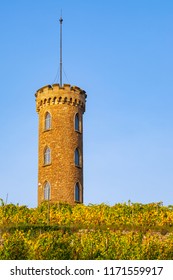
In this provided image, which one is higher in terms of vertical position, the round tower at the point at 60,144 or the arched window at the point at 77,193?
the round tower at the point at 60,144

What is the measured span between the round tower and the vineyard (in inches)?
253

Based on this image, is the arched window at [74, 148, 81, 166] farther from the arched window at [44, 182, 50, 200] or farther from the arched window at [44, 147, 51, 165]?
the arched window at [44, 182, 50, 200]

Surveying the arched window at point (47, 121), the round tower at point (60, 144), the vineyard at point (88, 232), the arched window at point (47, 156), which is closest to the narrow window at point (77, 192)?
the round tower at point (60, 144)

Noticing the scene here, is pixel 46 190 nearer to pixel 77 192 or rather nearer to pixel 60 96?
pixel 77 192

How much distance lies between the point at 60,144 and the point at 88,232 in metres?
14.9

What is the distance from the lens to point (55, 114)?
43125mm

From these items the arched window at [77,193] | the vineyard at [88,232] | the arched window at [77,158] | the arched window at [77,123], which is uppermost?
the arched window at [77,123]

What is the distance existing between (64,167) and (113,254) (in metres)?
19.2

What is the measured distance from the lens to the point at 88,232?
28062 millimetres

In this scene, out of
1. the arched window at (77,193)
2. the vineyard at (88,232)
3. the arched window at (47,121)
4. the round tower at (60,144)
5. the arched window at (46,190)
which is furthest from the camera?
the arched window at (47,121)

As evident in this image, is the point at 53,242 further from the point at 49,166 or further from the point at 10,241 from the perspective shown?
the point at 49,166

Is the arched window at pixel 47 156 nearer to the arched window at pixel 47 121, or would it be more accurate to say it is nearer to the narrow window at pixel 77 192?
the arched window at pixel 47 121

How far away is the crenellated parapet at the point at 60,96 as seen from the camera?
43500 millimetres
